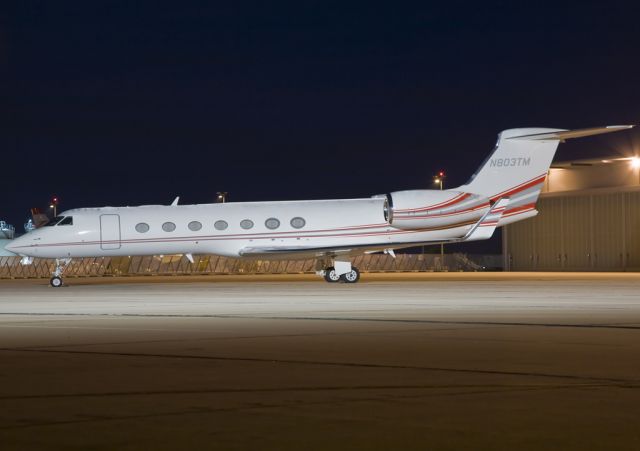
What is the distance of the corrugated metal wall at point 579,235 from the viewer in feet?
180

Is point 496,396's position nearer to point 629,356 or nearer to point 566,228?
point 629,356

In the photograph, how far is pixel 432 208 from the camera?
3406 centimetres

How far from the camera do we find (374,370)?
9.41m

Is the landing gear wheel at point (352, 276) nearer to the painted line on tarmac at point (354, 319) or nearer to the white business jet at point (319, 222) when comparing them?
the white business jet at point (319, 222)

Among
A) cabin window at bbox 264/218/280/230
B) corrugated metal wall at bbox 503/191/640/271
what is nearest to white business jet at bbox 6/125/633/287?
cabin window at bbox 264/218/280/230

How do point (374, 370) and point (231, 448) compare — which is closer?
point (231, 448)

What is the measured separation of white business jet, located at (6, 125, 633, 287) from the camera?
112 feet

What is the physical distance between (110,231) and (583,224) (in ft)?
106

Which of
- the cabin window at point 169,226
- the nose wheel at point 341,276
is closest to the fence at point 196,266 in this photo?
the nose wheel at point 341,276

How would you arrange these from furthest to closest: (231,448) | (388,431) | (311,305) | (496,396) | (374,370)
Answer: (311,305)
(374,370)
(496,396)
(388,431)
(231,448)

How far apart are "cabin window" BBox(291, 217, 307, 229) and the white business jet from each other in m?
0.04

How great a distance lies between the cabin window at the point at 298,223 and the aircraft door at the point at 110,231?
243 inches

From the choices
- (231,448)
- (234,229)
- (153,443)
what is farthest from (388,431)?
(234,229)

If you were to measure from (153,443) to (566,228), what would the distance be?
180 ft
